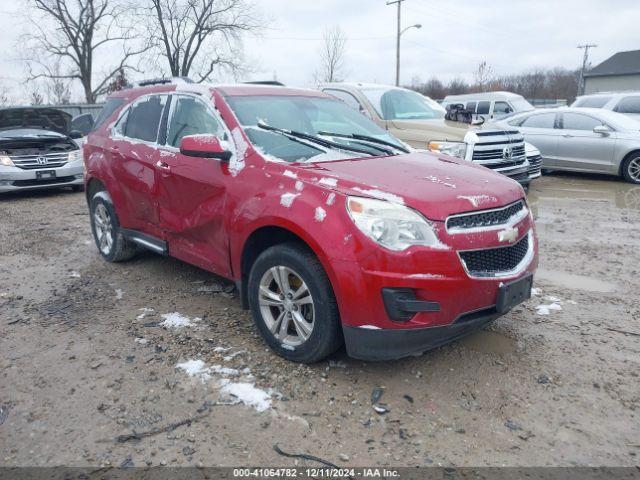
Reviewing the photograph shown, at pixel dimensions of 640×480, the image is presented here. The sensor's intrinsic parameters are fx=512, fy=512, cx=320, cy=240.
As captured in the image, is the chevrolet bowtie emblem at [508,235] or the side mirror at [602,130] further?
the side mirror at [602,130]

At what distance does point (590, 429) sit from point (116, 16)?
3857 centimetres

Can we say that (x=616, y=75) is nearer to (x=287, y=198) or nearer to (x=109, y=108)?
(x=109, y=108)

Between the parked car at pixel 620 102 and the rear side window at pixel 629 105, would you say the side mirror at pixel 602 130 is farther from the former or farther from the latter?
the rear side window at pixel 629 105

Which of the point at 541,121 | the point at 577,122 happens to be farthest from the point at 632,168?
the point at 541,121

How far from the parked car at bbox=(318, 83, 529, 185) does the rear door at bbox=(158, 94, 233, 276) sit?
12.1ft

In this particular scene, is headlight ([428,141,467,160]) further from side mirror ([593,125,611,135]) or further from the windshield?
side mirror ([593,125,611,135])

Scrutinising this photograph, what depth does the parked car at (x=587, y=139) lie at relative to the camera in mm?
10289

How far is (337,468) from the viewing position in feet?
8.04

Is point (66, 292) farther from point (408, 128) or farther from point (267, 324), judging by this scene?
point (408, 128)

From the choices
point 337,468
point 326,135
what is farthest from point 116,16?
point 337,468

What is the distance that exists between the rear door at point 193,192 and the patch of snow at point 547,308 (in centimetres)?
254

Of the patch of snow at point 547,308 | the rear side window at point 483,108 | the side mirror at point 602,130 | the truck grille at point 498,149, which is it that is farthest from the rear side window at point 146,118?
the rear side window at point 483,108

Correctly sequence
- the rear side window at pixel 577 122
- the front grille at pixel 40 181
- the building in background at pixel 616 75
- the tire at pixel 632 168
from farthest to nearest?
the building in background at pixel 616 75
the rear side window at pixel 577 122
the tire at pixel 632 168
the front grille at pixel 40 181

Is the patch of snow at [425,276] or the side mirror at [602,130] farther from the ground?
the side mirror at [602,130]
